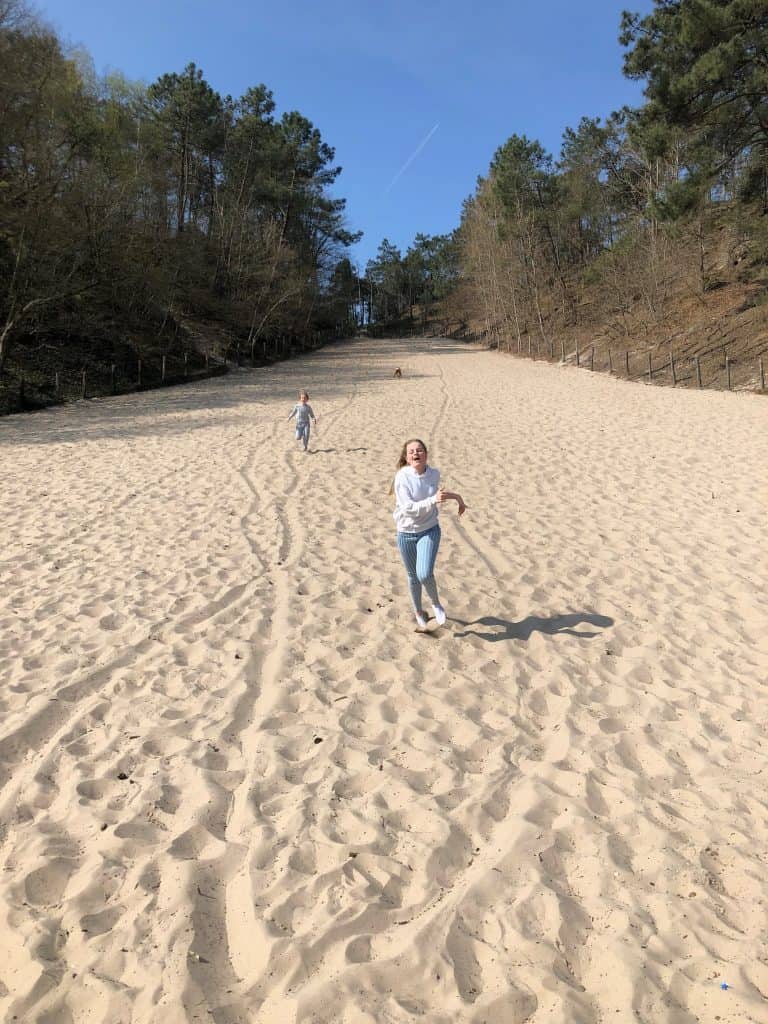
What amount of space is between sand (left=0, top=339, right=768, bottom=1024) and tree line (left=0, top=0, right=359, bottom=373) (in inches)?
644

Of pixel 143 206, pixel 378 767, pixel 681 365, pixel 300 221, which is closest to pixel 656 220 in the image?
pixel 681 365

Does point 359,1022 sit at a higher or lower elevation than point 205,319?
lower

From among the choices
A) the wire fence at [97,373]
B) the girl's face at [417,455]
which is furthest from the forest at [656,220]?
the wire fence at [97,373]

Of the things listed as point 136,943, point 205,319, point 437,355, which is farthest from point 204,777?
point 437,355

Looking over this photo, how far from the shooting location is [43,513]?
8422mm

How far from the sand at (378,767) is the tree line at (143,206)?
16352 mm

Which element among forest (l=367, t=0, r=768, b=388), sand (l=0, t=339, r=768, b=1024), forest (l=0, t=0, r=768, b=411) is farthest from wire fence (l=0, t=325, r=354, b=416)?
forest (l=367, t=0, r=768, b=388)

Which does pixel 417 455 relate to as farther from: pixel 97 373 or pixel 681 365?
pixel 681 365

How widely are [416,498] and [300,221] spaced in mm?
56683

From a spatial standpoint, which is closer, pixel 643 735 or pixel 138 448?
pixel 643 735

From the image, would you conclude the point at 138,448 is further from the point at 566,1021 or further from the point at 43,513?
the point at 566,1021

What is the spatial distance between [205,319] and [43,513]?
107 ft

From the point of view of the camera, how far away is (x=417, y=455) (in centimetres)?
482

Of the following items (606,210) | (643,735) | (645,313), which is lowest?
(643,735)
